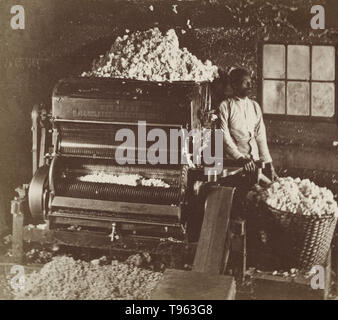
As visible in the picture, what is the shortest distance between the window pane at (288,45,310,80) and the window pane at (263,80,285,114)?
17 centimetres

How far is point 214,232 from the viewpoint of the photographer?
504 centimetres

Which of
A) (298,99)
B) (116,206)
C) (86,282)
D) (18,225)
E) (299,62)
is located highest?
(299,62)

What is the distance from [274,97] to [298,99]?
246 mm

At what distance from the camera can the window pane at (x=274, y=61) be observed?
6.20m

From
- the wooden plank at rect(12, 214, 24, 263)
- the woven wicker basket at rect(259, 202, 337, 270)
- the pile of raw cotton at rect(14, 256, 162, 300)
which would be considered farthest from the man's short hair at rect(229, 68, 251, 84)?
the wooden plank at rect(12, 214, 24, 263)

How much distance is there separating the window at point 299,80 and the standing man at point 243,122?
10.5 inches

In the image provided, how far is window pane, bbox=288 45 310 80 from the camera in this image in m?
6.12

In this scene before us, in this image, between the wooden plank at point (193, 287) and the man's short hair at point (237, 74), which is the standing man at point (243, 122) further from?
the wooden plank at point (193, 287)

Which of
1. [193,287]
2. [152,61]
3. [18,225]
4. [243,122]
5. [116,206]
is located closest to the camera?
[193,287]

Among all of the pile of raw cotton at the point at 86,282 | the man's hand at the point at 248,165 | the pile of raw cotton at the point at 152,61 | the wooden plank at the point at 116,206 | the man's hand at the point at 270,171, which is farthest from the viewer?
the man's hand at the point at 270,171

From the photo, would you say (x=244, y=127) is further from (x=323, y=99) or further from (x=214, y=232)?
(x=214, y=232)

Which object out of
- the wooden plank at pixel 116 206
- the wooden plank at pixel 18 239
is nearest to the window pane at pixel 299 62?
the wooden plank at pixel 116 206

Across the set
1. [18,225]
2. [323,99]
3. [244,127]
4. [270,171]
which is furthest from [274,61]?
[18,225]

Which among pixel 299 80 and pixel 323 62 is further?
pixel 299 80
